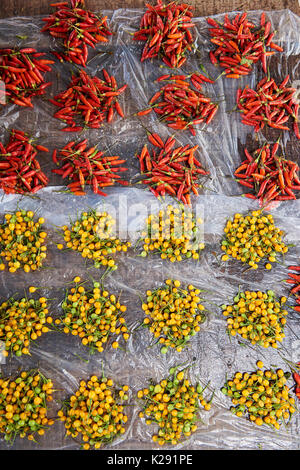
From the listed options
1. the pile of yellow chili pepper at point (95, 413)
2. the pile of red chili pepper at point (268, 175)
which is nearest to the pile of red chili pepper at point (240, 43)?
the pile of red chili pepper at point (268, 175)

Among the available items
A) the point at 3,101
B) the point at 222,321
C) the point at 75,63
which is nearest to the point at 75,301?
the point at 222,321

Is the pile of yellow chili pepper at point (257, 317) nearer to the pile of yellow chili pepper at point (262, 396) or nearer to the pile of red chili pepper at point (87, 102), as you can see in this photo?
the pile of yellow chili pepper at point (262, 396)

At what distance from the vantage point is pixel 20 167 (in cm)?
224

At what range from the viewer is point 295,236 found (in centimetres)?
229

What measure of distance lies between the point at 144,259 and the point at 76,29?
172 centimetres

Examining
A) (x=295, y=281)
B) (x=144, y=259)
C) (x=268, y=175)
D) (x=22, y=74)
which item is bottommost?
(x=295, y=281)

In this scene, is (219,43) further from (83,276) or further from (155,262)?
(83,276)

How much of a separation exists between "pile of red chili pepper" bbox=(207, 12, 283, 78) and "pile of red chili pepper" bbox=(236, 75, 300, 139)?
148 millimetres

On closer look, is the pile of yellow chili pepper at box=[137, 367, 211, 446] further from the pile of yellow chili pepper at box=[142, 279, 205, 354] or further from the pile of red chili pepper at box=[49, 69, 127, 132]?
the pile of red chili pepper at box=[49, 69, 127, 132]

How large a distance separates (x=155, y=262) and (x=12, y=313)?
1046 millimetres

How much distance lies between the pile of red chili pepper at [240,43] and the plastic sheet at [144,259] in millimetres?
68

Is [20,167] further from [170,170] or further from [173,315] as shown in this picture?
[173,315]

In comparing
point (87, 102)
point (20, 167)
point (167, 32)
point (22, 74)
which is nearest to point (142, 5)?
point (167, 32)

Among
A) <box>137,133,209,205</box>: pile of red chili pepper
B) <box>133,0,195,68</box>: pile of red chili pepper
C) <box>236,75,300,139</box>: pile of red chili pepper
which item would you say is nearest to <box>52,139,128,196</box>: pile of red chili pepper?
<box>137,133,209,205</box>: pile of red chili pepper
